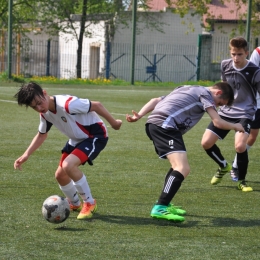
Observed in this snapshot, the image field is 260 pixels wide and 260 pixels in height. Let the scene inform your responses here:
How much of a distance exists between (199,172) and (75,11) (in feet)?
80.0

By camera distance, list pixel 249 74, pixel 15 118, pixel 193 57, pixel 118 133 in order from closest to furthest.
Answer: pixel 249 74
pixel 118 133
pixel 15 118
pixel 193 57

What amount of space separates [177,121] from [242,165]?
6.22 ft

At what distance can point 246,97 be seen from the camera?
27.1 feet

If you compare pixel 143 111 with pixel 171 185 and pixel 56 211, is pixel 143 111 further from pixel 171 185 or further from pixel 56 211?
pixel 56 211

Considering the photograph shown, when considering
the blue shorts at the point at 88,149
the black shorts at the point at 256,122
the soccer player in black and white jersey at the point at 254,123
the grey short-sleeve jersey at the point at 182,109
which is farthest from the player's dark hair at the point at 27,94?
the black shorts at the point at 256,122

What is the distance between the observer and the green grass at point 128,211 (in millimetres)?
5270

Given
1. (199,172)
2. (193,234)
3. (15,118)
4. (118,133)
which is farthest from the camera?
(15,118)

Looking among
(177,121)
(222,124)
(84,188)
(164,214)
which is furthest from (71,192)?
(222,124)

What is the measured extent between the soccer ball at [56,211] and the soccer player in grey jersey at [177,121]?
0.87 metres

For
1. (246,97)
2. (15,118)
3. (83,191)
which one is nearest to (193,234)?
(83,191)

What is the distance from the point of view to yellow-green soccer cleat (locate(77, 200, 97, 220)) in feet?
20.9

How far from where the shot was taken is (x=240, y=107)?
8289mm

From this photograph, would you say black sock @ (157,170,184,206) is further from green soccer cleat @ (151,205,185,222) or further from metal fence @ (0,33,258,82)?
metal fence @ (0,33,258,82)

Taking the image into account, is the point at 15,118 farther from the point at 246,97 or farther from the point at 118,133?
the point at 246,97
